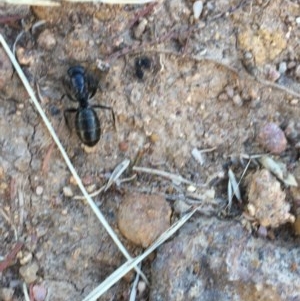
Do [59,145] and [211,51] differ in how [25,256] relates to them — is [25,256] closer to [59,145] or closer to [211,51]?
[59,145]

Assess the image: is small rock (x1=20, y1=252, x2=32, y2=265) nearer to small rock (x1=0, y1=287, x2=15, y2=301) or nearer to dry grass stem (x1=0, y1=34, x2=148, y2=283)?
small rock (x1=0, y1=287, x2=15, y2=301)

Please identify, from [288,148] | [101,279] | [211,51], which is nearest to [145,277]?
[101,279]

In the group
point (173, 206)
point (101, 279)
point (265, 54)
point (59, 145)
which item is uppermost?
point (265, 54)

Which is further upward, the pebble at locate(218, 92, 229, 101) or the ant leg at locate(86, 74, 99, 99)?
the ant leg at locate(86, 74, 99, 99)

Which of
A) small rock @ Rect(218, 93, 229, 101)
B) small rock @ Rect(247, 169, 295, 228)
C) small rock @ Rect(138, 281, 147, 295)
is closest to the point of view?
small rock @ Rect(247, 169, 295, 228)

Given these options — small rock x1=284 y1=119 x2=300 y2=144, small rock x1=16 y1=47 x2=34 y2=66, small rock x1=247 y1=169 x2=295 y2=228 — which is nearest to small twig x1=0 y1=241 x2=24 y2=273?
small rock x1=16 y1=47 x2=34 y2=66
